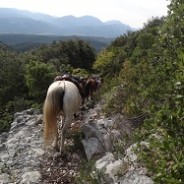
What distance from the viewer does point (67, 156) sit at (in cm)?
1002

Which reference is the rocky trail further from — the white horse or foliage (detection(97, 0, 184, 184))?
foliage (detection(97, 0, 184, 184))

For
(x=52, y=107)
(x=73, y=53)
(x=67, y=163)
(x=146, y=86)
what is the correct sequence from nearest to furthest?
(x=146, y=86) < (x=52, y=107) < (x=67, y=163) < (x=73, y=53)

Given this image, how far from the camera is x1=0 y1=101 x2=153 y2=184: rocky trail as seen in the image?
8484 millimetres

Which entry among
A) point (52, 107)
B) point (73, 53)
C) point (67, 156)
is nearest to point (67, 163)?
point (67, 156)

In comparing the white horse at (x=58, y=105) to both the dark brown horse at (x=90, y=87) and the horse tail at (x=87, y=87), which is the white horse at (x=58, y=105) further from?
the dark brown horse at (x=90, y=87)

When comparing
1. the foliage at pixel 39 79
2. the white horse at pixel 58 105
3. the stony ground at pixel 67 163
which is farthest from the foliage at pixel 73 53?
the white horse at pixel 58 105

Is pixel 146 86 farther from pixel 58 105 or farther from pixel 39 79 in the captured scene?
pixel 39 79

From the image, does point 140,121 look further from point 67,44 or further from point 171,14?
point 67,44

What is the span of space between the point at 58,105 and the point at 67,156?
50.7 inches

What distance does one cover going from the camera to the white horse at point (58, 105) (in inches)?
381

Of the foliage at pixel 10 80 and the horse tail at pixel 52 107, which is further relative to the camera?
the foliage at pixel 10 80

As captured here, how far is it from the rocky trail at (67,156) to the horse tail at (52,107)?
0.71 meters

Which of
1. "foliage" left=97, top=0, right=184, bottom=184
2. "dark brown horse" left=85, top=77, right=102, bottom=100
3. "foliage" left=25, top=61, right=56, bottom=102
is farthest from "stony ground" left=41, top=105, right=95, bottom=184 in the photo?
"foliage" left=25, top=61, right=56, bottom=102

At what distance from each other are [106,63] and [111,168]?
15685 mm
